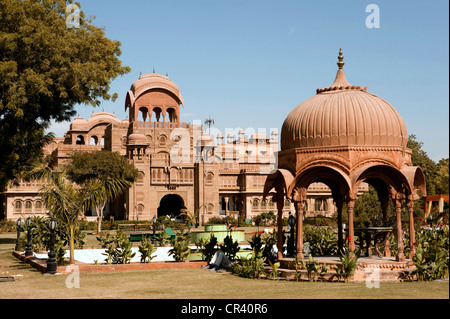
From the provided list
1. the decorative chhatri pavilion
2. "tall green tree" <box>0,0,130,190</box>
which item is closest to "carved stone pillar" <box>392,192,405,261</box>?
the decorative chhatri pavilion

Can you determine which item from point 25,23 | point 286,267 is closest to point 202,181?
point 25,23

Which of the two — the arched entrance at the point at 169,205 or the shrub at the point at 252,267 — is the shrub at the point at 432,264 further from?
the arched entrance at the point at 169,205

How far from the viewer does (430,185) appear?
56.4 m

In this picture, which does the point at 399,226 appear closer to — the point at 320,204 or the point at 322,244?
the point at 322,244

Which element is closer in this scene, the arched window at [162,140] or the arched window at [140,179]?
the arched window at [140,179]

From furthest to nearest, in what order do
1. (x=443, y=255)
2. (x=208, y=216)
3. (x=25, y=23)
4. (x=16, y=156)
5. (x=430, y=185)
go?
(x=430, y=185), (x=208, y=216), (x=16, y=156), (x=25, y=23), (x=443, y=255)

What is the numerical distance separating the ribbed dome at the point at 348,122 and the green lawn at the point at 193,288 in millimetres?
3516

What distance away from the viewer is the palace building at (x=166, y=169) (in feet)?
163

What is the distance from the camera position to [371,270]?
41.6 feet

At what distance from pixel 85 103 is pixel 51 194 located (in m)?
8.05

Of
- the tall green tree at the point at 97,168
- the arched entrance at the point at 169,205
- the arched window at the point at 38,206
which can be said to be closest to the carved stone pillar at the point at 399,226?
the tall green tree at the point at 97,168

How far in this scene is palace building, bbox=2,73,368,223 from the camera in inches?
1960
